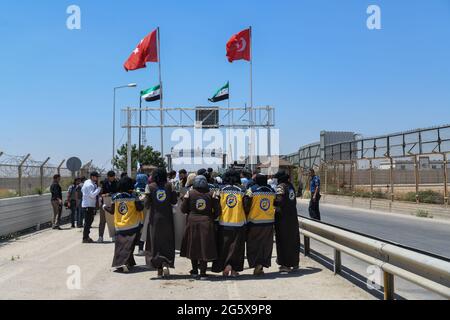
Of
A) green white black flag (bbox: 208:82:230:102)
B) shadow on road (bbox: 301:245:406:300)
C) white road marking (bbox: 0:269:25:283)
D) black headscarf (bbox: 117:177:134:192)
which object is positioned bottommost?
white road marking (bbox: 0:269:25:283)

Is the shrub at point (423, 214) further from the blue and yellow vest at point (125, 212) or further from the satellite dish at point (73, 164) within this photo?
the blue and yellow vest at point (125, 212)

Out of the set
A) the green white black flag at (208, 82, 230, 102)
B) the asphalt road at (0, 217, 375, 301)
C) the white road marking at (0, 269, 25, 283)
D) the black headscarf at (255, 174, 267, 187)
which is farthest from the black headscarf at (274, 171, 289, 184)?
the green white black flag at (208, 82, 230, 102)

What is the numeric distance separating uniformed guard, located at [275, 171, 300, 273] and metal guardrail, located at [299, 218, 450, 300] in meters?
0.54

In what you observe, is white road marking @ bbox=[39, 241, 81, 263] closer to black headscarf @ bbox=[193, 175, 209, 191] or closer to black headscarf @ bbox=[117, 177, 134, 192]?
black headscarf @ bbox=[117, 177, 134, 192]

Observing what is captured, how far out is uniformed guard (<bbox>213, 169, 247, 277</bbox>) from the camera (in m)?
8.15

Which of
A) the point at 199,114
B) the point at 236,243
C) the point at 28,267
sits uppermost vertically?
the point at 199,114

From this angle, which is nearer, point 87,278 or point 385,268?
point 385,268

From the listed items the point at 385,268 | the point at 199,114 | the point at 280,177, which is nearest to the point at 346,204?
the point at 199,114

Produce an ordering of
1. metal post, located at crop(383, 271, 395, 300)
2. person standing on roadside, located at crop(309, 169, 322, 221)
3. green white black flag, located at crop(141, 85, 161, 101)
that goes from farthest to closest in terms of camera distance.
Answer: green white black flag, located at crop(141, 85, 161, 101), person standing on roadside, located at crop(309, 169, 322, 221), metal post, located at crop(383, 271, 395, 300)

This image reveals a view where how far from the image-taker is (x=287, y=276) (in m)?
8.20

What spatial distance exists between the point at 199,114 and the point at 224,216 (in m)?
26.5

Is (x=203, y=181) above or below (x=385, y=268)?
above
